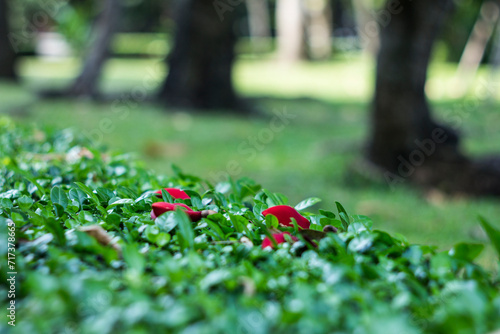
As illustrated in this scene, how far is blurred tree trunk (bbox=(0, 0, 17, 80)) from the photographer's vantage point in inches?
561

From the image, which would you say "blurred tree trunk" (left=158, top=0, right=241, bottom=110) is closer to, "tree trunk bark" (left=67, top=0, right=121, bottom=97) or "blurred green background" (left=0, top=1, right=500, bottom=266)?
"blurred green background" (left=0, top=1, right=500, bottom=266)

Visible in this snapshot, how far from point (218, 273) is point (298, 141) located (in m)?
7.07

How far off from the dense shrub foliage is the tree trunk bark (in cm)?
857

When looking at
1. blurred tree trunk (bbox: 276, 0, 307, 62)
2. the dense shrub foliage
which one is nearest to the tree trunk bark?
the dense shrub foliage

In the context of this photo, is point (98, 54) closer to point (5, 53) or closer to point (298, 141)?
point (298, 141)

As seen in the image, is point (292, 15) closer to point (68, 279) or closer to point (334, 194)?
point (334, 194)

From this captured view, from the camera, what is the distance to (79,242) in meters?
1.47

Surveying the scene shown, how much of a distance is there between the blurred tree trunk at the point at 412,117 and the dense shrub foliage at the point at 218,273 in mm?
4522

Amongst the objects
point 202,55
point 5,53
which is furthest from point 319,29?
point 202,55

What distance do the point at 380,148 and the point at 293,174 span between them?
2.96 feet

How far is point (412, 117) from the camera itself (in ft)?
21.3

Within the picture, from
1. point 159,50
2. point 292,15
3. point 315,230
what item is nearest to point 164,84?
point 315,230

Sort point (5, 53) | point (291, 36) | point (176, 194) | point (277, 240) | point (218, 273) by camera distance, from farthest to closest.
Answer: point (291, 36) < point (5, 53) < point (176, 194) < point (277, 240) < point (218, 273)

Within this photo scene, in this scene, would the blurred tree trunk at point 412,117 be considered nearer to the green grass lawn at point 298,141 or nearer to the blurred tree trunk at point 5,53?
the green grass lawn at point 298,141
